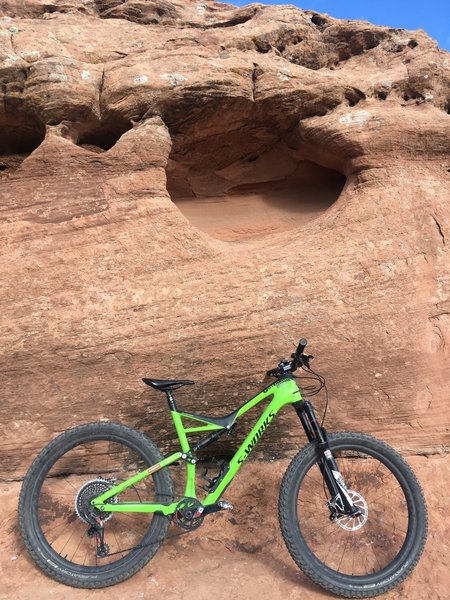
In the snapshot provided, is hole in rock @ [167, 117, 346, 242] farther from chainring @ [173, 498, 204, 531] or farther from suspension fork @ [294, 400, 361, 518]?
chainring @ [173, 498, 204, 531]

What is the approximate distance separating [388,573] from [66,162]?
12.8 feet

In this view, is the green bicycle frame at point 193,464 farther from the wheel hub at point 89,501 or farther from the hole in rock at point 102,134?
the hole in rock at point 102,134

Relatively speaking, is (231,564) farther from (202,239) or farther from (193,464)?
(202,239)

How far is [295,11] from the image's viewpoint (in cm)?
527

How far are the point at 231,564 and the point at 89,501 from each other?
3.28 ft

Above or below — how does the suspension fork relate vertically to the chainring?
above

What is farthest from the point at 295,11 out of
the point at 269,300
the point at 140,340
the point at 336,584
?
the point at 336,584

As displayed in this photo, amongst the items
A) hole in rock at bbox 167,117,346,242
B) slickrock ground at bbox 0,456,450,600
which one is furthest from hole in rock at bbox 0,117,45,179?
slickrock ground at bbox 0,456,450,600

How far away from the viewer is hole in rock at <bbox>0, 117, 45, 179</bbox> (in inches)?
174

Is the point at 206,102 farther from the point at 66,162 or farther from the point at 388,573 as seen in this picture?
the point at 388,573

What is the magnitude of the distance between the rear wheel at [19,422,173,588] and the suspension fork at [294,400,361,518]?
98 cm

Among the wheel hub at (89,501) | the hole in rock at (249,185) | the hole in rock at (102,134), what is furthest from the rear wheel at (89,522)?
the hole in rock at (102,134)

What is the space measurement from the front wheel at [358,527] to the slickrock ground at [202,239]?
0.57 metres

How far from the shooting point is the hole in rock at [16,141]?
4.43 m
